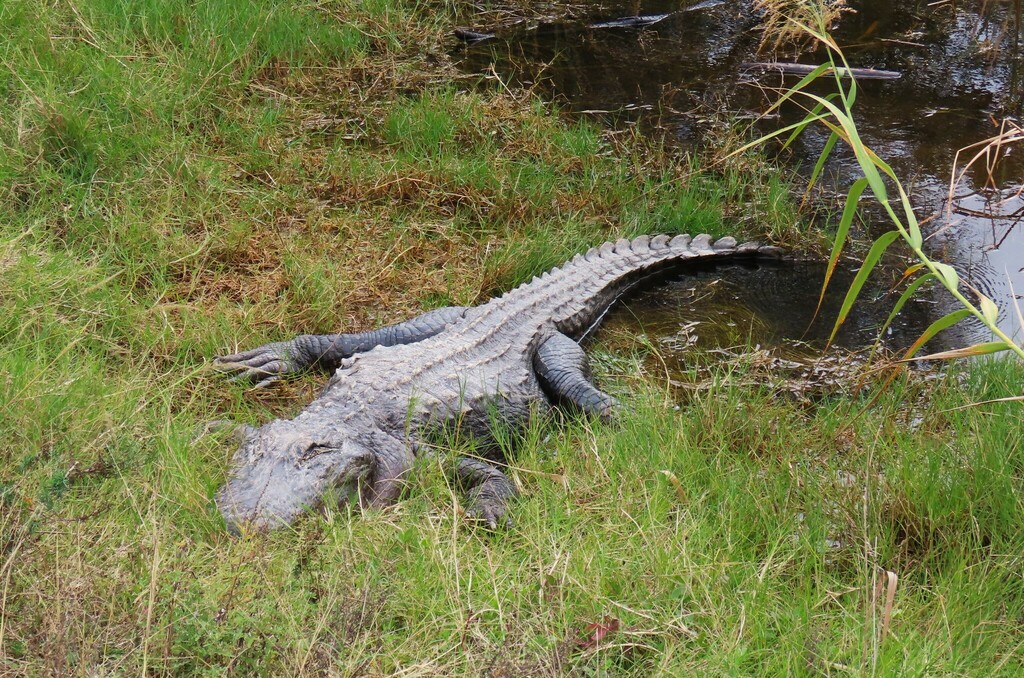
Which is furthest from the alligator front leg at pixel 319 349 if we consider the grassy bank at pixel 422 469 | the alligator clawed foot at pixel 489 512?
the alligator clawed foot at pixel 489 512

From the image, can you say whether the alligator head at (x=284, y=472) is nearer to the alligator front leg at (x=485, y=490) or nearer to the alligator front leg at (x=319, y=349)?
the alligator front leg at (x=485, y=490)

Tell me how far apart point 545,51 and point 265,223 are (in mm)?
3217

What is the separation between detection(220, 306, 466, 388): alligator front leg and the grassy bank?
0.10 m

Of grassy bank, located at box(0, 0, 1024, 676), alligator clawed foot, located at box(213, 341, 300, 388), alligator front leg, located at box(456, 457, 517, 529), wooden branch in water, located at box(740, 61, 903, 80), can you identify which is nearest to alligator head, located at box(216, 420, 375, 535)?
grassy bank, located at box(0, 0, 1024, 676)

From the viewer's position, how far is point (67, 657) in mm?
2143

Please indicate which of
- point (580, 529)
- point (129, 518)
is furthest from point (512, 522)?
point (129, 518)

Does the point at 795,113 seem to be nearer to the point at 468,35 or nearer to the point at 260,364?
the point at 468,35

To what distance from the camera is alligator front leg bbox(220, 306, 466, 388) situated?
13.1 feet

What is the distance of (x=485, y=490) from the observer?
3.36m

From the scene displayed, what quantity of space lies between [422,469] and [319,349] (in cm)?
109

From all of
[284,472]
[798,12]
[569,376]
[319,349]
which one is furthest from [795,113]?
[284,472]

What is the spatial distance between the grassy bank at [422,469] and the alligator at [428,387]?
122 mm

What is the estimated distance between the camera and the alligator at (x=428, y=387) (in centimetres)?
318

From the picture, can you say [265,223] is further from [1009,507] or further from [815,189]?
[1009,507]
